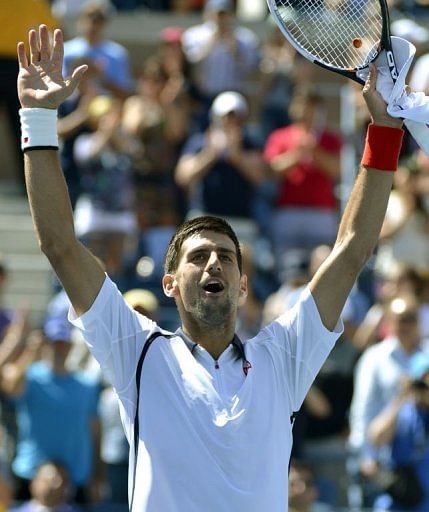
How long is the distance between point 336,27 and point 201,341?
3.85ft

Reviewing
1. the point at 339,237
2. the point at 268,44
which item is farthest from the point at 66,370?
the point at 268,44

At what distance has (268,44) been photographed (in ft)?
43.5

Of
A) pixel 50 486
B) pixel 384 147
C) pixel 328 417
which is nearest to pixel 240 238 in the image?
pixel 328 417

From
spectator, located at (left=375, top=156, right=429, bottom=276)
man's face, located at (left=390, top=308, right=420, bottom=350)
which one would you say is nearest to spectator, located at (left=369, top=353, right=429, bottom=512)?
man's face, located at (left=390, top=308, right=420, bottom=350)

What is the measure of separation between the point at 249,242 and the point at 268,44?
3.02 meters

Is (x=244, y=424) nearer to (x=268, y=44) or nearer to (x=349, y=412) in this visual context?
(x=349, y=412)

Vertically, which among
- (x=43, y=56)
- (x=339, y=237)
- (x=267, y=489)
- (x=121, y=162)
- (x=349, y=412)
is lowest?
→ (x=349, y=412)

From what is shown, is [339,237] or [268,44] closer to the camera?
[339,237]

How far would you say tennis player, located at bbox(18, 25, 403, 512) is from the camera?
3.97 metres

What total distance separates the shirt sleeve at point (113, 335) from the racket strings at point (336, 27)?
105 cm

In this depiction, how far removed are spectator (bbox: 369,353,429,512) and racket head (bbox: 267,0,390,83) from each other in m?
3.75

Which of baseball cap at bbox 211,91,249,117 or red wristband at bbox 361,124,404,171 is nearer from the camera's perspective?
red wristband at bbox 361,124,404,171

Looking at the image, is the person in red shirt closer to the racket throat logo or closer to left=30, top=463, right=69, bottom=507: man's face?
left=30, top=463, right=69, bottom=507: man's face

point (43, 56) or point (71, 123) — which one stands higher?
point (43, 56)
